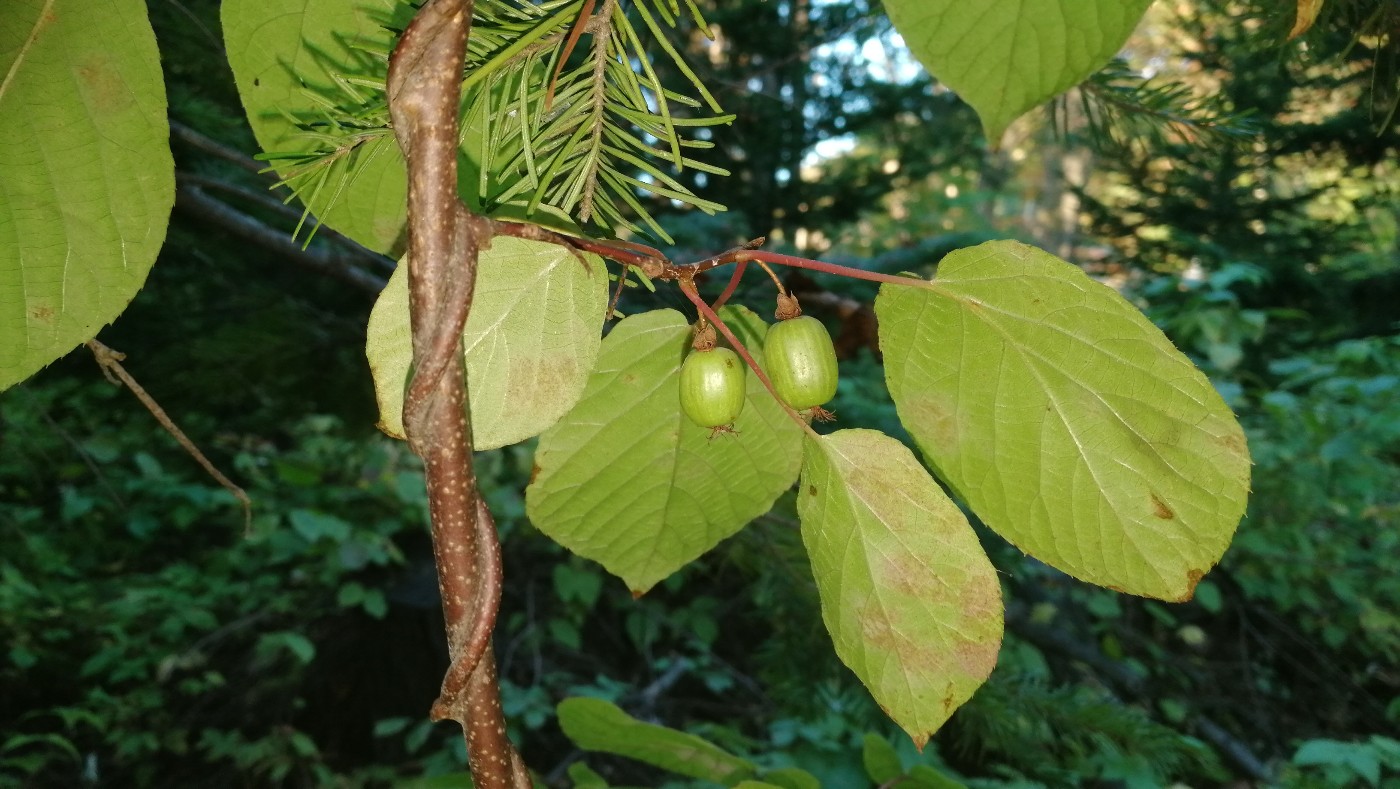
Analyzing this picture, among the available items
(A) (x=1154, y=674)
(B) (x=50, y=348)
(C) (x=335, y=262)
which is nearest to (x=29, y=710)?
(C) (x=335, y=262)

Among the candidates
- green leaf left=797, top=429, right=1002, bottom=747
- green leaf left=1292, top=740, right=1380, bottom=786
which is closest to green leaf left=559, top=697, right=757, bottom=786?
green leaf left=797, top=429, right=1002, bottom=747

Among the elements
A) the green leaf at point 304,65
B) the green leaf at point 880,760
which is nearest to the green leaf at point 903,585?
the green leaf at point 304,65

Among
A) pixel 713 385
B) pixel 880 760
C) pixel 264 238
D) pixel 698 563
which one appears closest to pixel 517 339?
pixel 713 385

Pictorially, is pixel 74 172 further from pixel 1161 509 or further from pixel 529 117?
pixel 1161 509

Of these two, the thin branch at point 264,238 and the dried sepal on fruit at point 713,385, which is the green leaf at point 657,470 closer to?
the dried sepal on fruit at point 713,385

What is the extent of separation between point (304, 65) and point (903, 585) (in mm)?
357

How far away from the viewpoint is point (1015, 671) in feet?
4.90

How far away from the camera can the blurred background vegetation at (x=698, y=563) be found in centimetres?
154

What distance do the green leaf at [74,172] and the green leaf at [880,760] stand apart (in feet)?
2.32

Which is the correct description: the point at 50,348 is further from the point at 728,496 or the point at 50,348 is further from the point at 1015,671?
the point at 1015,671

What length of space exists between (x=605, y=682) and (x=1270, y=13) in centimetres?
200

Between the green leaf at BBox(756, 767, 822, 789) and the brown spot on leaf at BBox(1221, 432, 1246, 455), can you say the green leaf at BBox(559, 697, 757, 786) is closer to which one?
the green leaf at BBox(756, 767, 822, 789)

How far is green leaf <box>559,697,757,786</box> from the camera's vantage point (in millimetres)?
702

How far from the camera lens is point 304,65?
0.41 metres
